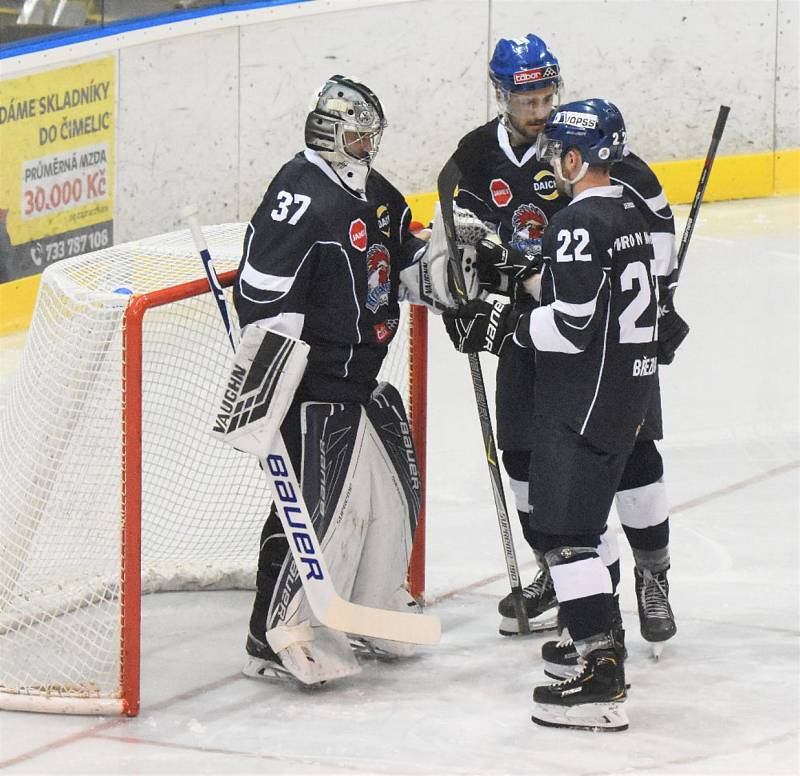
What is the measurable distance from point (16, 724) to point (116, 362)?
0.78 meters

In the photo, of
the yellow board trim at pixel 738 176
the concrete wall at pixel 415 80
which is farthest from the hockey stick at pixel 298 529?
the yellow board trim at pixel 738 176

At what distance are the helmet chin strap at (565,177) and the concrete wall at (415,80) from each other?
Answer: 13.2 ft

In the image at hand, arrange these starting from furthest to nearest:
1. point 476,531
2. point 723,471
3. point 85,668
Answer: point 723,471, point 476,531, point 85,668

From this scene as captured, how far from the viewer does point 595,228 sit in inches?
126

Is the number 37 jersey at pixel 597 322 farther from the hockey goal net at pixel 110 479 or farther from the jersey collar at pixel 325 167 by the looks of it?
the hockey goal net at pixel 110 479

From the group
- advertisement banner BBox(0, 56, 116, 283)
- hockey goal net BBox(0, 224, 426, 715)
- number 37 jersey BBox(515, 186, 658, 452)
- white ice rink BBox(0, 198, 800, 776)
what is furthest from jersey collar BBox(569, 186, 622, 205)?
advertisement banner BBox(0, 56, 116, 283)

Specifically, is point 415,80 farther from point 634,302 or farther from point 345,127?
point 634,302

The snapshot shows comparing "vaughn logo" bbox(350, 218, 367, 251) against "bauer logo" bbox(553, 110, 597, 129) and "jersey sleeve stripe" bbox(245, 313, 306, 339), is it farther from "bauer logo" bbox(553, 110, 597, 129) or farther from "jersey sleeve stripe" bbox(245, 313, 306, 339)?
"bauer logo" bbox(553, 110, 597, 129)

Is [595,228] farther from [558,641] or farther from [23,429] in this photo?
[23,429]

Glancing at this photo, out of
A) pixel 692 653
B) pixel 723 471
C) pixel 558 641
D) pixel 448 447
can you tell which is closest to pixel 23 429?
pixel 558 641

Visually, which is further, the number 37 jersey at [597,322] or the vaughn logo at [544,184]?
the vaughn logo at [544,184]

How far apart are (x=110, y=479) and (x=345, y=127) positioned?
100 centimetres

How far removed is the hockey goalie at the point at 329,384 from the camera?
3.38m

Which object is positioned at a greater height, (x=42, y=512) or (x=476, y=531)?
(x=42, y=512)
